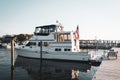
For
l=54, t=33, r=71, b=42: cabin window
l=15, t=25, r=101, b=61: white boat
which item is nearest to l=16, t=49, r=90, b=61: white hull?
l=15, t=25, r=101, b=61: white boat

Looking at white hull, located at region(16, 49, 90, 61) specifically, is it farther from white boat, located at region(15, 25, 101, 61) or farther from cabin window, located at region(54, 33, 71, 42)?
cabin window, located at region(54, 33, 71, 42)

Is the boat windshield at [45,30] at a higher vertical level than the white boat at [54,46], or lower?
higher

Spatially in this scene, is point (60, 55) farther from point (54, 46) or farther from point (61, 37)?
point (61, 37)

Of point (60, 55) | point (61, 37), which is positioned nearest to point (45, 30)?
point (61, 37)

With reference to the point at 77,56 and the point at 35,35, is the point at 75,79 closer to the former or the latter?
the point at 77,56

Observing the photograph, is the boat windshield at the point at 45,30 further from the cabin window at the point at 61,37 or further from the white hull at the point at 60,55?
the white hull at the point at 60,55

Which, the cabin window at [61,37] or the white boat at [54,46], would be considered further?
the cabin window at [61,37]

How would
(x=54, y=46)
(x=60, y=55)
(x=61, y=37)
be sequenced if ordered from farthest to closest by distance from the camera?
(x=61, y=37) → (x=54, y=46) → (x=60, y=55)

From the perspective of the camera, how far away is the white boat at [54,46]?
1152 inches

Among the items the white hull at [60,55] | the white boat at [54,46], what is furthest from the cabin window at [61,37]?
the white hull at [60,55]

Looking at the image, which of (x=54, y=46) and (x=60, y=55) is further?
(x=54, y=46)

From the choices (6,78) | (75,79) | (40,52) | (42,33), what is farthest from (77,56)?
(6,78)

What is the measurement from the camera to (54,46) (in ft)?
101

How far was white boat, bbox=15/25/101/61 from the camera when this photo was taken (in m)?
29.3
